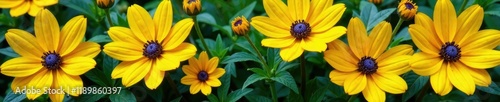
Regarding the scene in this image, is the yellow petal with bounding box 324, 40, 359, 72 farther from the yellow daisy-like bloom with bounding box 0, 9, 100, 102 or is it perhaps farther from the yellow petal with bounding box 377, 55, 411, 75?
the yellow daisy-like bloom with bounding box 0, 9, 100, 102

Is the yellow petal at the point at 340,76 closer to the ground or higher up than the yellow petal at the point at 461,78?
higher up

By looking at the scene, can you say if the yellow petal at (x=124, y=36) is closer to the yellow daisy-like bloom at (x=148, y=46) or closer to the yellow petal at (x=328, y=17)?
the yellow daisy-like bloom at (x=148, y=46)

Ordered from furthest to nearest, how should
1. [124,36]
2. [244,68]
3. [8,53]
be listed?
[244,68] < [8,53] < [124,36]

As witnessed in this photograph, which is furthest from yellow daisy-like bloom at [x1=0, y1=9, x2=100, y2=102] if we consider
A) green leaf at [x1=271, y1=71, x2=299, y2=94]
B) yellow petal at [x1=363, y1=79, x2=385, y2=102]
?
yellow petal at [x1=363, y1=79, x2=385, y2=102]

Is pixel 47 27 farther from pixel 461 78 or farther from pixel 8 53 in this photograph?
pixel 461 78

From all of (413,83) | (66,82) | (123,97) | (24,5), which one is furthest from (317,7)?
(24,5)

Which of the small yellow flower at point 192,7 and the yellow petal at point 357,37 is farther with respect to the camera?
the small yellow flower at point 192,7

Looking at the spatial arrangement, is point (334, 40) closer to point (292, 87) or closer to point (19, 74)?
point (292, 87)

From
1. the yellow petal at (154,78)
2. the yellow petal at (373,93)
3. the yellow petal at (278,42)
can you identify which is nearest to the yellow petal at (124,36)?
the yellow petal at (154,78)
